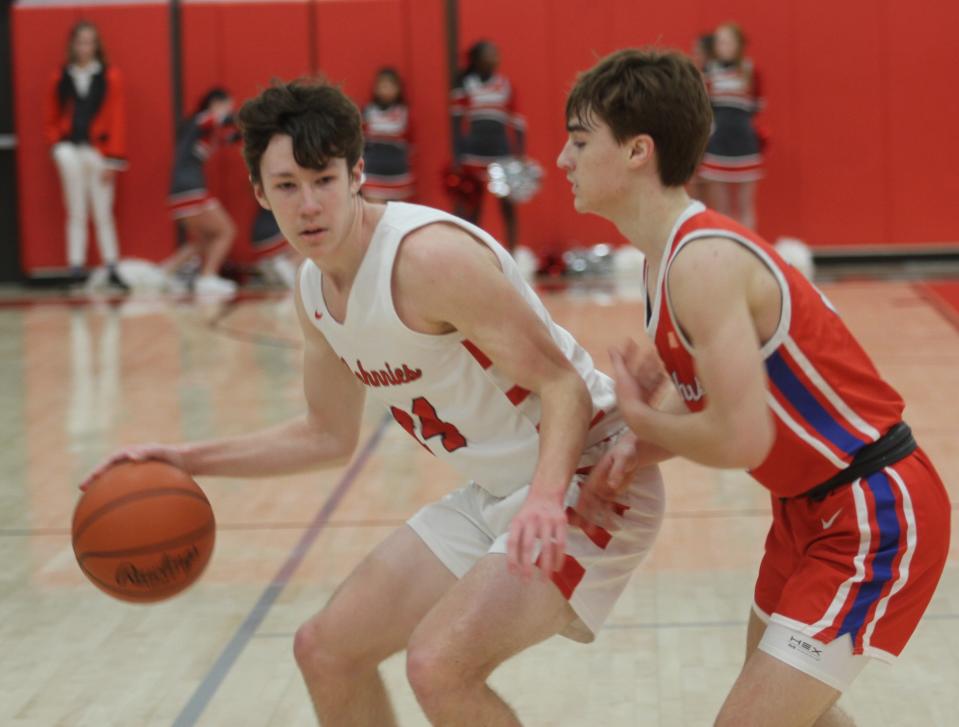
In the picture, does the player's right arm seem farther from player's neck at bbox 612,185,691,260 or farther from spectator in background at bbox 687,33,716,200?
spectator in background at bbox 687,33,716,200

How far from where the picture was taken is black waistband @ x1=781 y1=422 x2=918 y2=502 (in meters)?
2.51

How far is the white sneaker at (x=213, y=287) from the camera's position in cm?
1221

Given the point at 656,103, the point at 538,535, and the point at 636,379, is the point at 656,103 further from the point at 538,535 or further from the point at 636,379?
the point at 538,535

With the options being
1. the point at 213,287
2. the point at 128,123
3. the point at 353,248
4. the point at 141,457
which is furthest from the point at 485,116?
the point at 353,248

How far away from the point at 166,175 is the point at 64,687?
10.2 metres

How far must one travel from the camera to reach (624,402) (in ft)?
8.13

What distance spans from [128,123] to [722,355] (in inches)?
463

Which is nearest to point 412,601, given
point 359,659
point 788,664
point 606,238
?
point 359,659

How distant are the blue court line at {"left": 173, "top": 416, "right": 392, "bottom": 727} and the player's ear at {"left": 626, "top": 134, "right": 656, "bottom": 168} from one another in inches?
70.2

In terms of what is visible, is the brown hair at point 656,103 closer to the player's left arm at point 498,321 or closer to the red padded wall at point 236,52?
the player's left arm at point 498,321

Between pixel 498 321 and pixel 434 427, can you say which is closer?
pixel 498 321

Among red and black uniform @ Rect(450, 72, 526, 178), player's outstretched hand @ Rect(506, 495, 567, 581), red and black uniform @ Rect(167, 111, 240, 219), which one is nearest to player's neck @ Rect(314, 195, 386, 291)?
player's outstretched hand @ Rect(506, 495, 567, 581)

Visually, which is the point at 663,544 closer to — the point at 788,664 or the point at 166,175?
the point at 788,664

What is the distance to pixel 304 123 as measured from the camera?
106 inches
